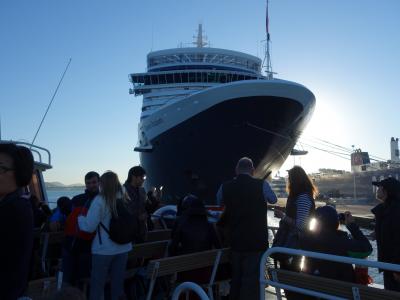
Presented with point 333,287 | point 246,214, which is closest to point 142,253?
point 246,214

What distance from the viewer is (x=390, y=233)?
3777 millimetres

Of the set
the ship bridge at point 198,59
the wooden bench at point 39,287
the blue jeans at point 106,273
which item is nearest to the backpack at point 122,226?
the blue jeans at point 106,273

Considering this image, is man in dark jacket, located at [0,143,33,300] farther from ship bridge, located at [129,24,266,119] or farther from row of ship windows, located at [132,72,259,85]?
row of ship windows, located at [132,72,259,85]

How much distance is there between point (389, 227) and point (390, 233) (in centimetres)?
5

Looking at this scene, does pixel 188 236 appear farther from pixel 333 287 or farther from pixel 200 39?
pixel 200 39

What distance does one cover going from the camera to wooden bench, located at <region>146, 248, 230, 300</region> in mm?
3666

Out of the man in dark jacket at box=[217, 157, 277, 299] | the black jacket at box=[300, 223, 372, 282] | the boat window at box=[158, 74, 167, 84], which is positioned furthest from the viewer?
the boat window at box=[158, 74, 167, 84]

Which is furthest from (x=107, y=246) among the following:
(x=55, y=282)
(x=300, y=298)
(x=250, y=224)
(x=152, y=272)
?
(x=300, y=298)

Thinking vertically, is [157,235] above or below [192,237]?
below

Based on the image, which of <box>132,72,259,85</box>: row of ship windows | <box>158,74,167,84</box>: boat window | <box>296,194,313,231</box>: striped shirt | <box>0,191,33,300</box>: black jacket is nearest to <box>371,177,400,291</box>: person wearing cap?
<box>296,194,313,231</box>: striped shirt

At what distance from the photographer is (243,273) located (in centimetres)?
430

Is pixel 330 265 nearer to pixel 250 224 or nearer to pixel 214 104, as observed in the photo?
pixel 250 224

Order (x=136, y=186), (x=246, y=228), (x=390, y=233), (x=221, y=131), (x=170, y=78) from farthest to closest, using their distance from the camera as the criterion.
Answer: (x=170, y=78), (x=221, y=131), (x=136, y=186), (x=246, y=228), (x=390, y=233)

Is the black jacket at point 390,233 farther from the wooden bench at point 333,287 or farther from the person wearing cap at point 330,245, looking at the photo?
the wooden bench at point 333,287
